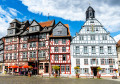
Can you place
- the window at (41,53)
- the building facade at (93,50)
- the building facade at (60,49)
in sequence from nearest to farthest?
1. the building facade at (93,50)
2. the building facade at (60,49)
3. the window at (41,53)

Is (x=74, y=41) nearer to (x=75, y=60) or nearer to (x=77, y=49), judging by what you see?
(x=77, y=49)

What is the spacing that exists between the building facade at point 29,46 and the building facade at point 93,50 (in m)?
8.33

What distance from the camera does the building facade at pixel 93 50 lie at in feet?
112

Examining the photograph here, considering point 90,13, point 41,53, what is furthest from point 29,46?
point 90,13

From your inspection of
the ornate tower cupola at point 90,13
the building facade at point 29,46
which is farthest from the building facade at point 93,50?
the building facade at point 29,46

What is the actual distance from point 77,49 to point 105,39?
25.9ft

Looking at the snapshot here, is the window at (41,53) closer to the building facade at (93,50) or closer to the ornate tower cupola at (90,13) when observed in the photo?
the building facade at (93,50)

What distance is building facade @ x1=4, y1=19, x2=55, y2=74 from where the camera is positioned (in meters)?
37.9

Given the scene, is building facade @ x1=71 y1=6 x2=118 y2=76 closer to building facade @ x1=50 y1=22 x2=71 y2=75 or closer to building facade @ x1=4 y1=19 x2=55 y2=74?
building facade @ x1=50 y1=22 x2=71 y2=75

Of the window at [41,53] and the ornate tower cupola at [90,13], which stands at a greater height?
the ornate tower cupola at [90,13]

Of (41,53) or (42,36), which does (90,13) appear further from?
(41,53)

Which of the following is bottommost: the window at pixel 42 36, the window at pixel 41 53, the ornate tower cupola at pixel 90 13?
the window at pixel 41 53

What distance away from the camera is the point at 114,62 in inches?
1342

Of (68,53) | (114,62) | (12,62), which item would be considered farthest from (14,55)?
(114,62)
